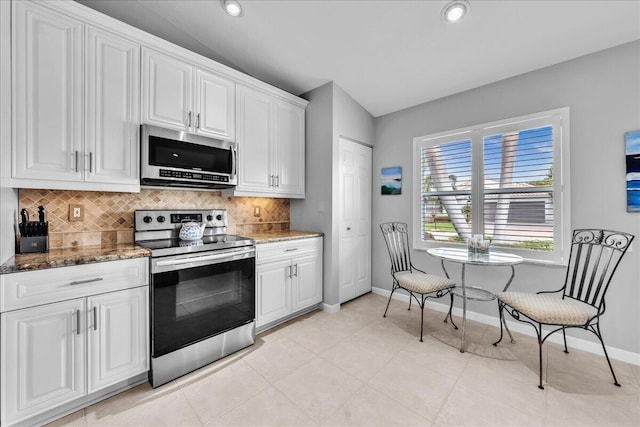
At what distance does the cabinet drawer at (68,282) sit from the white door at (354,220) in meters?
2.14

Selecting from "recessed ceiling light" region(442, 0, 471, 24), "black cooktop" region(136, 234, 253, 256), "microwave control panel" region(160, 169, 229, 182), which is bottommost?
"black cooktop" region(136, 234, 253, 256)

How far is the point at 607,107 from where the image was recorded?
229cm

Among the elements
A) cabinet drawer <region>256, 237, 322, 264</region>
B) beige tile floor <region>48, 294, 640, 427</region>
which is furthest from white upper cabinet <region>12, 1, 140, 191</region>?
beige tile floor <region>48, 294, 640, 427</region>

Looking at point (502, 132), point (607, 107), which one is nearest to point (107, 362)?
point (502, 132)

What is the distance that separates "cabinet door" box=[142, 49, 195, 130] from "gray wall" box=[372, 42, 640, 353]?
119 inches

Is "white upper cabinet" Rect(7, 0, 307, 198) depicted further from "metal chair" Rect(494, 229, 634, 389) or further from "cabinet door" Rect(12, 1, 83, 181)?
"metal chair" Rect(494, 229, 634, 389)

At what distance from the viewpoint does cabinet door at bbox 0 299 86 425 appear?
1430mm

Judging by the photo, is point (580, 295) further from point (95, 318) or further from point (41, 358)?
point (41, 358)

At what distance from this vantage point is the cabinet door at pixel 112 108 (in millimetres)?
1895

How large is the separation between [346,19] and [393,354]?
295 cm

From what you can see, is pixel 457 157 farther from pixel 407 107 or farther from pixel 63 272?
pixel 63 272

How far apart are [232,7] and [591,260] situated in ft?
12.6

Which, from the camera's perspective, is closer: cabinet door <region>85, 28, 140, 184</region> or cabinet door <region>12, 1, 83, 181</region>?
cabinet door <region>12, 1, 83, 181</region>

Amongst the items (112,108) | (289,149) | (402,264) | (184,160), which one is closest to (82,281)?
(184,160)
